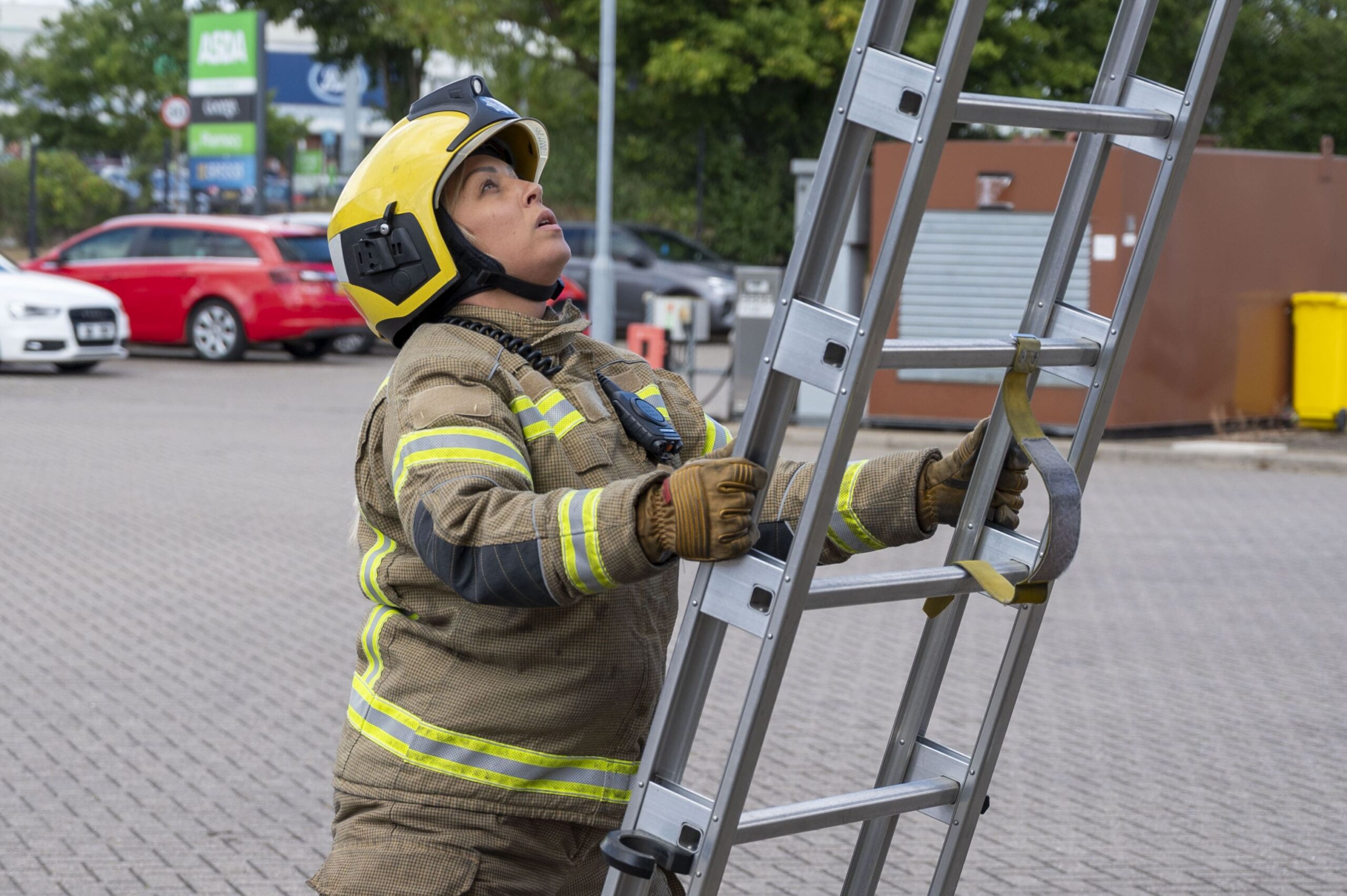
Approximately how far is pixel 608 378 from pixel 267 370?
18.5 metres

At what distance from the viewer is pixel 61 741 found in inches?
224

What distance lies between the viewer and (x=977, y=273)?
1452cm

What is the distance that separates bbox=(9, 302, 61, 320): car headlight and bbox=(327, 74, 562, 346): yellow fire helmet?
665 inches

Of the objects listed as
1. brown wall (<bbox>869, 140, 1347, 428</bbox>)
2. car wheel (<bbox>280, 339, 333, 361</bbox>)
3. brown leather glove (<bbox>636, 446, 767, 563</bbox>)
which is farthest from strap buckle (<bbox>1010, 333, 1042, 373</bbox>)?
car wheel (<bbox>280, 339, 333, 361</bbox>)

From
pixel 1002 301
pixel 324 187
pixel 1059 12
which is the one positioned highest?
pixel 1059 12

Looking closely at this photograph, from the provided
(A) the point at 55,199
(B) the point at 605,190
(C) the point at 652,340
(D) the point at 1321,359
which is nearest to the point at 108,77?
(A) the point at 55,199

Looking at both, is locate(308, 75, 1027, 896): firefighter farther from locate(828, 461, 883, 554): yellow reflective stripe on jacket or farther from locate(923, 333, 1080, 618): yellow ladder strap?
locate(923, 333, 1080, 618): yellow ladder strap

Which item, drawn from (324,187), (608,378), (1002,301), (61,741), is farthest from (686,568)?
(324,187)

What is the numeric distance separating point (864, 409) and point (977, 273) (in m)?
12.8

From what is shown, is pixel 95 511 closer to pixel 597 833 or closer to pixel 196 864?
pixel 196 864

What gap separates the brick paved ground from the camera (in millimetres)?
4750

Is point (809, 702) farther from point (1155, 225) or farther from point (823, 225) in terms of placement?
point (823, 225)

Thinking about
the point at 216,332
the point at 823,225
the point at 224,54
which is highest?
the point at 823,225

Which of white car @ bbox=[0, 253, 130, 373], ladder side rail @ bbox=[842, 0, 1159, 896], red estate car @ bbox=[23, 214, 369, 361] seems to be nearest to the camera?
ladder side rail @ bbox=[842, 0, 1159, 896]
